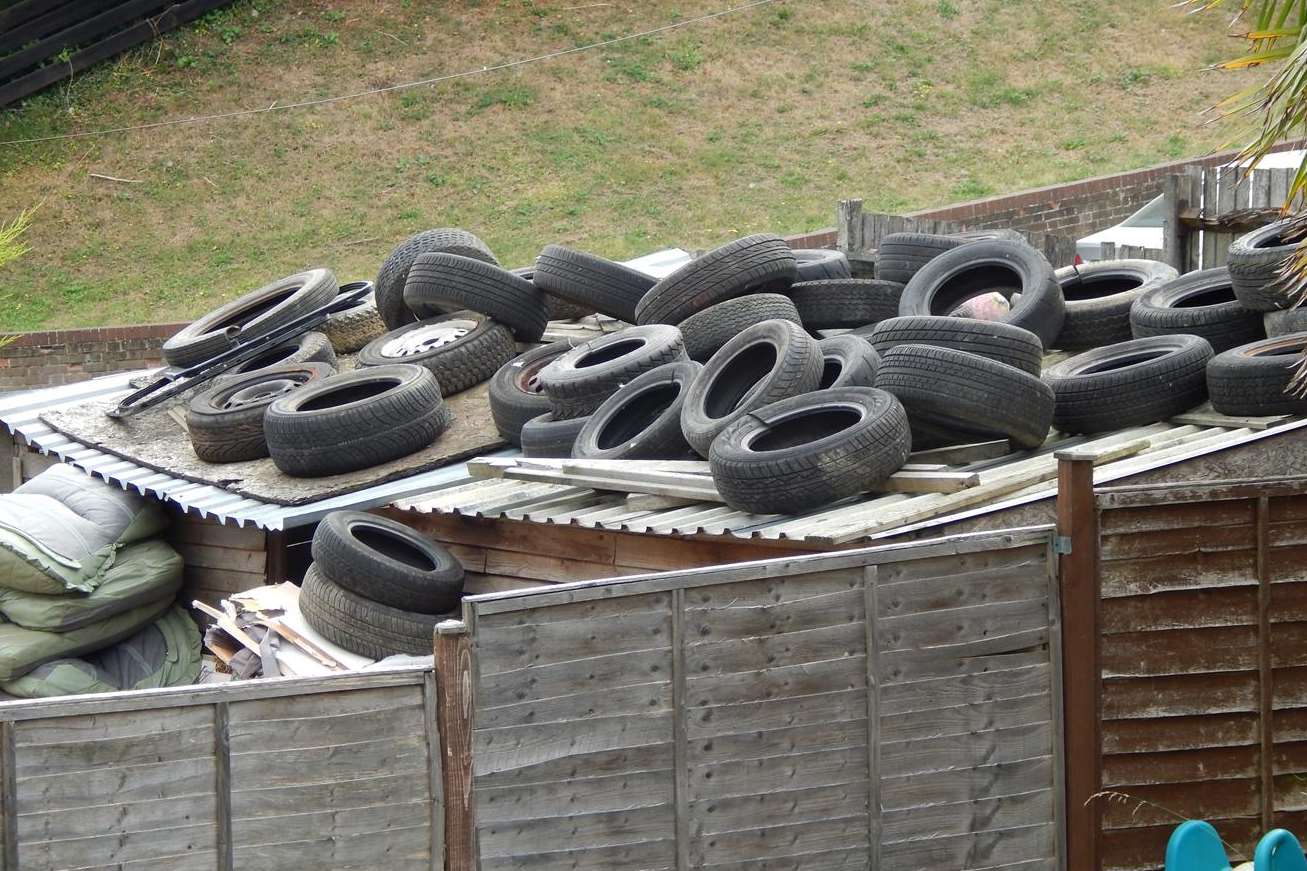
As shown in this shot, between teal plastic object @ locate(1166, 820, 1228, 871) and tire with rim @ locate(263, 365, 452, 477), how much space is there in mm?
6338

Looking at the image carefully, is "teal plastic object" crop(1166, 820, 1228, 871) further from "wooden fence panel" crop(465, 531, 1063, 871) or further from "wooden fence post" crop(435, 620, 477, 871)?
"wooden fence post" crop(435, 620, 477, 871)

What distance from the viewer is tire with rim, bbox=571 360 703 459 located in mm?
8641

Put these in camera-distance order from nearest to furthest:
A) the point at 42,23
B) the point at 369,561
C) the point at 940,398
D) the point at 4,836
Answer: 1. the point at 4,836
2. the point at 940,398
3. the point at 369,561
4. the point at 42,23

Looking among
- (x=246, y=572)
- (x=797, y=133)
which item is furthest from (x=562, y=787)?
(x=797, y=133)

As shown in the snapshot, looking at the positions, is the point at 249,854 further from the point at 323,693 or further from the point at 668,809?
the point at 668,809

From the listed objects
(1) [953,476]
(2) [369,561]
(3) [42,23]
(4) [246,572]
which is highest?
(3) [42,23]

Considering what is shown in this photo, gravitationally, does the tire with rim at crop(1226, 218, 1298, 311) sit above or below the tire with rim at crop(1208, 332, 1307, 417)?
above

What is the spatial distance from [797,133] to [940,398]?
18.8m

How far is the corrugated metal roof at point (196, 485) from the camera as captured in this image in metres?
9.10

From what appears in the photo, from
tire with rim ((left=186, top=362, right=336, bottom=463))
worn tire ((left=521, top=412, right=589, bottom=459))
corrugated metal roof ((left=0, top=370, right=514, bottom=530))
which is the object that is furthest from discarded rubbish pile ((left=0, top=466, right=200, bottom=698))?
worn tire ((left=521, top=412, right=589, bottom=459))

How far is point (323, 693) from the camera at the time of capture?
4582 millimetres

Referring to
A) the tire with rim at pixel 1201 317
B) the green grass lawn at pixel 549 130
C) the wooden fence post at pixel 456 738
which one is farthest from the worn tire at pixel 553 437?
the green grass lawn at pixel 549 130

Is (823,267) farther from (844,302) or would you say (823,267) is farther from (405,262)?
(405,262)

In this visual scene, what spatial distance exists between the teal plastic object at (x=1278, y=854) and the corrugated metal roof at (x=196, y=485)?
5952 mm
